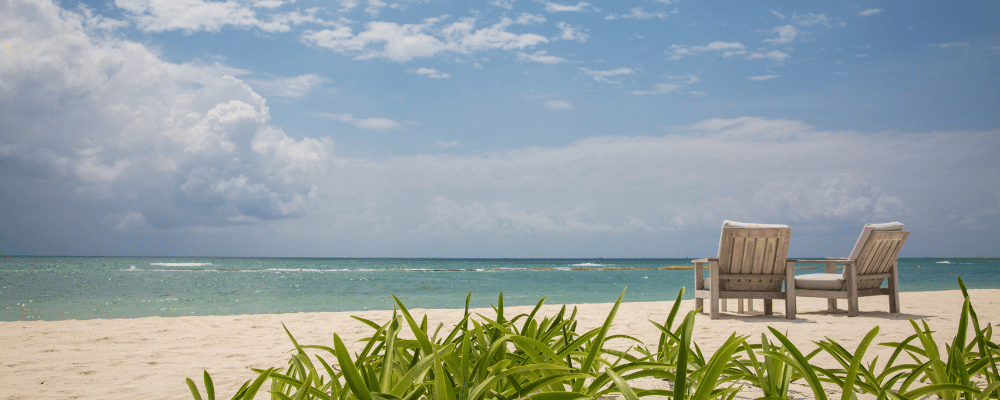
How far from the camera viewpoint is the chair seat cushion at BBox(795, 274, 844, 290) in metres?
6.33

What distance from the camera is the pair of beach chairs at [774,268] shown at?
6027 mm

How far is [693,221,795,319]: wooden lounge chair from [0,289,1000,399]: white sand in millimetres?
292

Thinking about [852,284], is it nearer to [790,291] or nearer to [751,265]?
[790,291]

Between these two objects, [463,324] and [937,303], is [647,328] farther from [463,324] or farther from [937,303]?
[937,303]

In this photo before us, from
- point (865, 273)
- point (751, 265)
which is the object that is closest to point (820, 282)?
point (865, 273)

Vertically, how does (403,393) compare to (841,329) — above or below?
above

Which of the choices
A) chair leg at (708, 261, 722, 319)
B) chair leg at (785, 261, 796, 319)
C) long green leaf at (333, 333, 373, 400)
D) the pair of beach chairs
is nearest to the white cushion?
the pair of beach chairs

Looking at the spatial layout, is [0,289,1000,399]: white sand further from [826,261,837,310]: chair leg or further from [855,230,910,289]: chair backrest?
[855,230,910,289]: chair backrest

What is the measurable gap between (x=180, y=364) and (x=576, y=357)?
3886mm

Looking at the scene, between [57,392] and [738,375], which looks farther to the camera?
[57,392]

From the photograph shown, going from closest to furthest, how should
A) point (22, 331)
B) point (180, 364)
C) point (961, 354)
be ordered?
1. point (961, 354)
2. point (180, 364)
3. point (22, 331)

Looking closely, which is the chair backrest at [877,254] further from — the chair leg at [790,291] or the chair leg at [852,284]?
the chair leg at [790,291]

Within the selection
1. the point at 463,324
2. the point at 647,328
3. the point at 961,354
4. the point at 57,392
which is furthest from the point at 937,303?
the point at 57,392

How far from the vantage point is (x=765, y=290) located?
6234 millimetres
